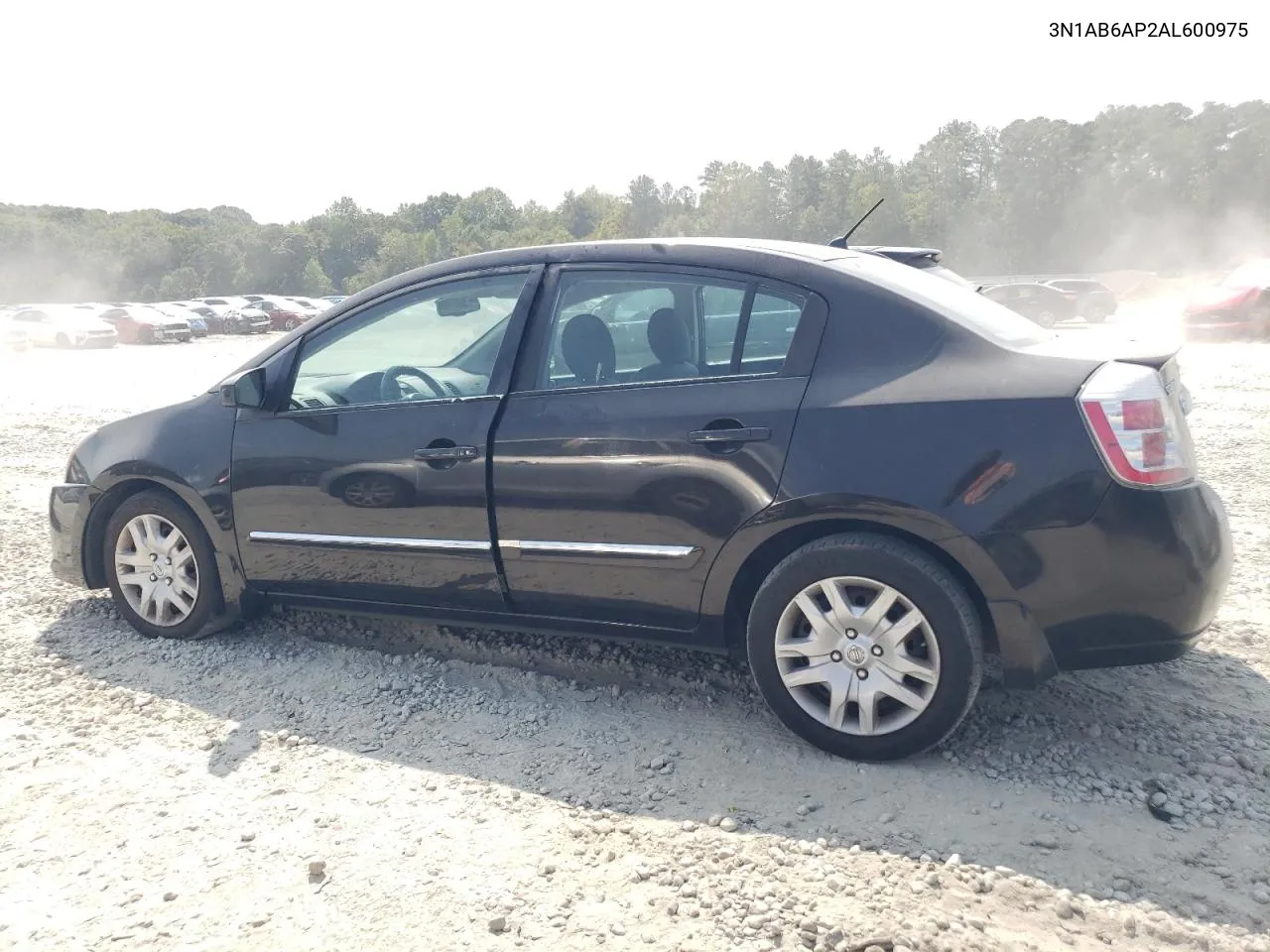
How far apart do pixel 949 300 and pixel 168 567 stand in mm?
3458

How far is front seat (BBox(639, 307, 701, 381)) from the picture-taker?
358 centimetres

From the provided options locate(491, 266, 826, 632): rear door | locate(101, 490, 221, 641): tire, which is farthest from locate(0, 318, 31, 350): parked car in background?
locate(491, 266, 826, 632): rear door

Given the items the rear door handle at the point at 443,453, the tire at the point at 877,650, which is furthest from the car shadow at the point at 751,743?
the rear door handle at the point at 443,453

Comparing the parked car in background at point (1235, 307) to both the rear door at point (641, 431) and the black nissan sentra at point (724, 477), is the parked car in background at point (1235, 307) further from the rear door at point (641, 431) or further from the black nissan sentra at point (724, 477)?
the rear door at point (641, 431)

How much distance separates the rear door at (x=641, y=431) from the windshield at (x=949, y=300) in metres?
0.28

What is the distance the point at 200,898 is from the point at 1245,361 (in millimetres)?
16244

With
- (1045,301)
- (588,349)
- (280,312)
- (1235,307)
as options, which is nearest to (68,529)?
(588,349)

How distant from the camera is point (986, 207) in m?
71.9

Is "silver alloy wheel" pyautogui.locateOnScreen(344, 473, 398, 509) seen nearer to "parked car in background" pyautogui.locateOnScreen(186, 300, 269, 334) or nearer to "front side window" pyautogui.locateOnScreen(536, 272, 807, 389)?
"front side window" pyautogui.locateOnScreen(536, 272, 807, 389)

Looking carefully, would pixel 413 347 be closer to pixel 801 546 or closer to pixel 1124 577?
pixel 801 546

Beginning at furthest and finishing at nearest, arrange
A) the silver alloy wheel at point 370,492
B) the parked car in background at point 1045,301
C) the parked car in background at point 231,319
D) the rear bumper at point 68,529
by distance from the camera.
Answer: the parked car in background at point 231,319, the parked car in background at point 1045,301, the rear bumper at point 68,529, the silver alloy wheel at point 370,492

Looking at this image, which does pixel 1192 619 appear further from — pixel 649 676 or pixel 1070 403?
pixel 649 676

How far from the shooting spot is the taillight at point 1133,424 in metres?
3.00

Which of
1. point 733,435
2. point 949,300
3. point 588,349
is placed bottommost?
point 733,435
